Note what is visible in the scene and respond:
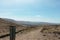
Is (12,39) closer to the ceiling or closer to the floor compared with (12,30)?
closer to the floor

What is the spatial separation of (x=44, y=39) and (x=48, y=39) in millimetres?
420

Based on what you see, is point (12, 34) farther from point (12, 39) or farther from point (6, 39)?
point (6, 39)

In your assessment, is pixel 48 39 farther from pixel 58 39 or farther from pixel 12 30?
pixel 12 30

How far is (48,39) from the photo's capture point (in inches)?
545

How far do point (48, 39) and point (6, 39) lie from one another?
443 centimetres

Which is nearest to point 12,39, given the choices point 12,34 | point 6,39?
point 12,34

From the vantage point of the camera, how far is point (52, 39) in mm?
13992

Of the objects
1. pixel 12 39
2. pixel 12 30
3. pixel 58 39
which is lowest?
pixel 58 39

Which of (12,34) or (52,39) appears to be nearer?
(12,34)

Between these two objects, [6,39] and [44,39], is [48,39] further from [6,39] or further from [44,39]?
[6,39]

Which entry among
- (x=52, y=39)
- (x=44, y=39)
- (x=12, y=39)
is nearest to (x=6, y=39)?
(x=44, y=39)

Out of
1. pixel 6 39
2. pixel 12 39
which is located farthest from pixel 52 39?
pixel 12 39

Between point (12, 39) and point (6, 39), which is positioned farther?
point (6, 39)

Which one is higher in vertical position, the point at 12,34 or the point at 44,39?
the point at 12,34
